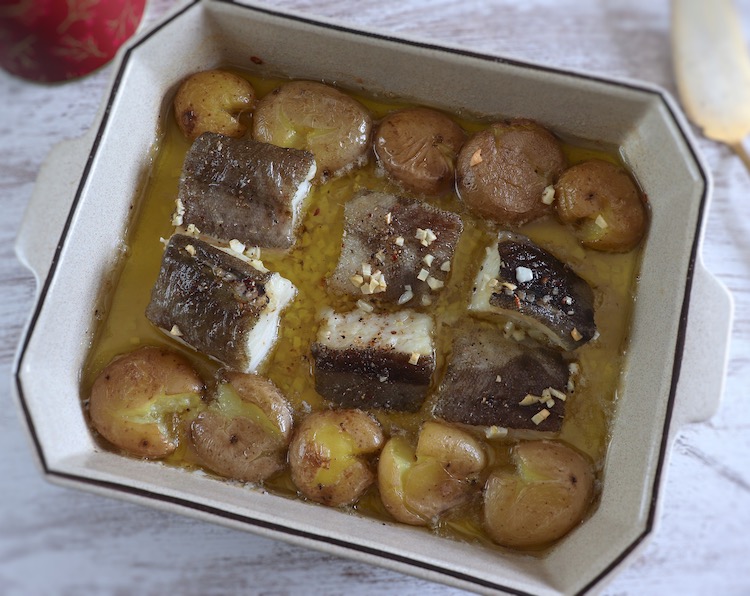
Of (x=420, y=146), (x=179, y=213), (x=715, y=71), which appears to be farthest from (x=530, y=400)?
(x=715, y=71)

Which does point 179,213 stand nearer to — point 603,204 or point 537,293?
point 537,293

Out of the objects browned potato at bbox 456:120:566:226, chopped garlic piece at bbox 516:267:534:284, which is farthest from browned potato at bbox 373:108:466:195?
chopped garlic piece at bbox 516:267:534:284

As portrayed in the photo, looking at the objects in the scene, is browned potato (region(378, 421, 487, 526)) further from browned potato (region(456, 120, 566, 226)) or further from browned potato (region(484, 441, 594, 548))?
browned potato (region(456, 120, 566, 226))

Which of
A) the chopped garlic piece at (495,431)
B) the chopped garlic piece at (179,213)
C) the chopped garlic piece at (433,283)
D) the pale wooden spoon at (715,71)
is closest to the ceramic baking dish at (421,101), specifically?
the chopped garlic piece at (179,213)

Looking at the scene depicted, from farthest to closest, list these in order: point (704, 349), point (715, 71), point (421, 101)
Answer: point (715, 71)
point (421, 101)
point (704, 349)

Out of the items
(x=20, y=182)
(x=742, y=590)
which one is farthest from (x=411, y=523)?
(x=20, y=182)
